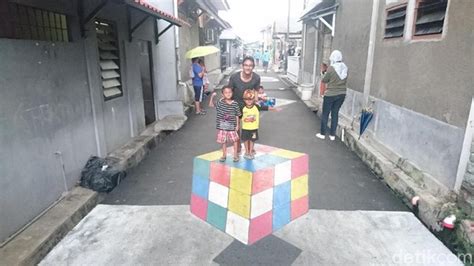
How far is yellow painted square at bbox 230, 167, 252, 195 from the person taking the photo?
9.43 ft

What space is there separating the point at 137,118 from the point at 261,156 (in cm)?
525

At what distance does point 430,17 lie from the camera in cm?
462

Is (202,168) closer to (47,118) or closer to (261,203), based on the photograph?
(261,203)

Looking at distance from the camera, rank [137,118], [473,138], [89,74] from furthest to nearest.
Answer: [137,118], [89,74], [473,138]

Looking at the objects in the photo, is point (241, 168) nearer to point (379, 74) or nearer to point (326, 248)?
point (326, 248)

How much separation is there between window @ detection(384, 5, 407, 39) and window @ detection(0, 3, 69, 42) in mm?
5443

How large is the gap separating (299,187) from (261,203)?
0.54m

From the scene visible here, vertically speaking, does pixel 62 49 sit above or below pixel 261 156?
above

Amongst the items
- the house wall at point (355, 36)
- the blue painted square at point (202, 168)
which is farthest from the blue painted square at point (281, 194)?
the house wall at point (355, 36)

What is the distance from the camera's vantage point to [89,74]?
5371 mm

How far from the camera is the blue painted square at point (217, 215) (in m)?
3.12

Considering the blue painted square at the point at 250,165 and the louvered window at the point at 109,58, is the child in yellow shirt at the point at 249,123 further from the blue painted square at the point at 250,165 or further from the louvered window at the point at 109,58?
the louvered window at the point at 109,58

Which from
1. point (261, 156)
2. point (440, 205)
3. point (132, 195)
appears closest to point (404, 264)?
point (440, 205)

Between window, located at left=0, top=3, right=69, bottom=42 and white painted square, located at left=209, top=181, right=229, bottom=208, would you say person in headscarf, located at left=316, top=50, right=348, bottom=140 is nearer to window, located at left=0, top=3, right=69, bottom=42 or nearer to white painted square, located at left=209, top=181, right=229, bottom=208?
white painted square, located at left=209, top=181, right=229, bottom=208
